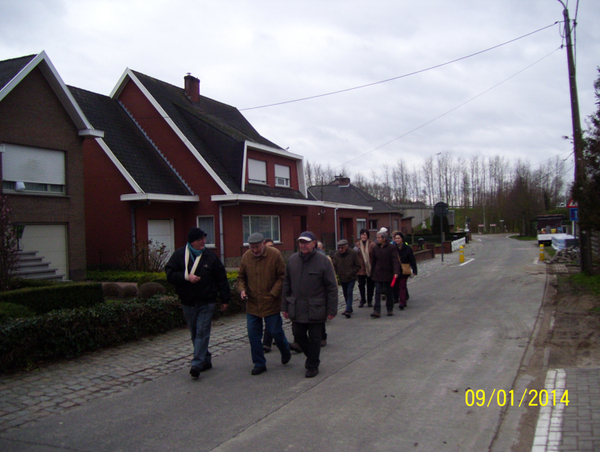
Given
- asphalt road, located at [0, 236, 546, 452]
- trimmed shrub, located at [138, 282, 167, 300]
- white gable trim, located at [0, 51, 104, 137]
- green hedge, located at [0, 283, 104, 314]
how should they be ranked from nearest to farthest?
1. asphalt road, located at [0, 236, 546, 452]
2. green hedge, located at [0, 283, 104, 314]
3. trimmed shrub, located at [138, 282, 167, 300]
4. white gable trim, located at [0, 51, 104, 137]

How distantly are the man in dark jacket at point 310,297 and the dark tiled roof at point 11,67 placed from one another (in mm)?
10270

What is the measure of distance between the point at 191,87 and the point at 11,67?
1200cm

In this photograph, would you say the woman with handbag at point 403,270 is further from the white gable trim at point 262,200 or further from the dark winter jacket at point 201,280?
the white gable trim at point 262,200

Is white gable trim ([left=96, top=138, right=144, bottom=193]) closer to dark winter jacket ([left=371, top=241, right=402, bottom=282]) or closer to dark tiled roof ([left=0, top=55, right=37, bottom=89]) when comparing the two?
dark tiled roof ([left=0, top=55, right=37, bottom=89])

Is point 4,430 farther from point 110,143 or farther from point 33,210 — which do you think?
point 110,143

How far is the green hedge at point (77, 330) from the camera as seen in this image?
624cm

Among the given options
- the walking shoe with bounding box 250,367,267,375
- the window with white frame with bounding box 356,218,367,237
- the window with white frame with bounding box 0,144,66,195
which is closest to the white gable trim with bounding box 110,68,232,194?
the window with white frame with bounding box 0,144,66,195

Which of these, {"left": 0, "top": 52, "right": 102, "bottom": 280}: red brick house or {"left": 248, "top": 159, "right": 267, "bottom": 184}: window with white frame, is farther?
{"left": 248, "top": 159, "right": 267, "bottom": 184}: window with white frame

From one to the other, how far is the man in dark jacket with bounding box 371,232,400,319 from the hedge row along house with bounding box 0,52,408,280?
31.2 ft

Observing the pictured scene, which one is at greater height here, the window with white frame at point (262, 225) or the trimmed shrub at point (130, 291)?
the window with white frame at point (262, 225)

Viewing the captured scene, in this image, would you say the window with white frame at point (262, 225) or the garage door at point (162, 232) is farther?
the window with white frame at point (262, 225)

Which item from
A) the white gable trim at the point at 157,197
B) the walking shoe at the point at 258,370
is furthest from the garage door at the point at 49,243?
the walking shoe at the point at 258,370

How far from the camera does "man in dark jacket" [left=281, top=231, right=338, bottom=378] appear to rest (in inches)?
234

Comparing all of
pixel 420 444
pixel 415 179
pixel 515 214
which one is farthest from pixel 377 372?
pixel 415 179
